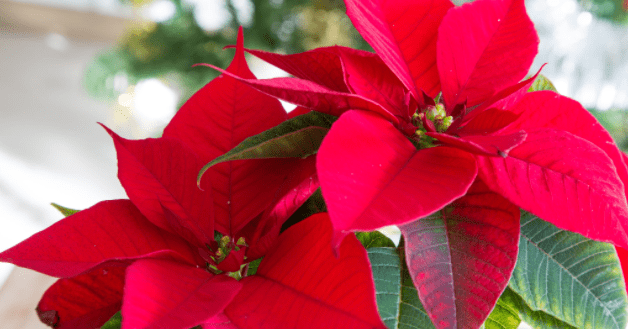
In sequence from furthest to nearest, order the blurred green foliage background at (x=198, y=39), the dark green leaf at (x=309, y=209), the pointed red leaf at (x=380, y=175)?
1. the blurred green foliage background at (x=198, y=39)
2. the dark green leaf at (x=309, y=209)
3. the pointed red leaf at (x=380, y=175)

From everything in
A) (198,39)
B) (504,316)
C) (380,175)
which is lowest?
(504,316)

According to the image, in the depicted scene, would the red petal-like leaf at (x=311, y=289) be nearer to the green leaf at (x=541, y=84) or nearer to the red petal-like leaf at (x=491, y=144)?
the red petal-like leaf at (x=491, y=144)

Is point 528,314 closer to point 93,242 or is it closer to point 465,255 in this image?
point 465,255

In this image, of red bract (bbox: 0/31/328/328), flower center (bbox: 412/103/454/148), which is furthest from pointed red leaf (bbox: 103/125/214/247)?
flower center (bbox: 412/103/454/148)

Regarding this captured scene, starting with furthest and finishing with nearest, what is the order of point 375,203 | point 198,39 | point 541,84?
point 198,39 < point 541,84 < point 375,203

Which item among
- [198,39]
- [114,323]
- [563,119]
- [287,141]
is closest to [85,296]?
[114,323]

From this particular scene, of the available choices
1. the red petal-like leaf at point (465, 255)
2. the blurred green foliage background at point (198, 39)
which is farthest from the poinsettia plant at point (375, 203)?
the blurred green foliage background at point (198, 39)

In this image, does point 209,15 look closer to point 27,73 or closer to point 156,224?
point 156,224

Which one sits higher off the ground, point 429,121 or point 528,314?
point 429,121
